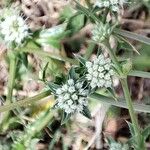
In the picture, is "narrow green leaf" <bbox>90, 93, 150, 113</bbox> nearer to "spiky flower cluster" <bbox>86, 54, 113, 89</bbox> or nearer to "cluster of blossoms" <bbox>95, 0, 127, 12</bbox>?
"spiky flower cluster" <bbox>86, 54, 113, 89</bbox>

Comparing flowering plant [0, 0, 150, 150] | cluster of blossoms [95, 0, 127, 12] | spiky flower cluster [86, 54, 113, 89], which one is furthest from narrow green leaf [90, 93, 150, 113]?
cluster of blossoms [95, 0, 127, 12]

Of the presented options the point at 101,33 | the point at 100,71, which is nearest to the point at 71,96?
the point at 100,71

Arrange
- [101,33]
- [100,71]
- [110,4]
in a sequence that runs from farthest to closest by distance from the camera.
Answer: [110,4] < [100,71] < [101,33]

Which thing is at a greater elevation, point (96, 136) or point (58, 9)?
point (58, 9)

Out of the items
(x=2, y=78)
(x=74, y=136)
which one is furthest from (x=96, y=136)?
(x=2, y=78)

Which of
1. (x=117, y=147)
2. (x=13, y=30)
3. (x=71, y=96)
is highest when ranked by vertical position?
(x=13, y=30)

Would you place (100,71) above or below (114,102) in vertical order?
above

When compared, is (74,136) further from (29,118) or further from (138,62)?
(138,62)

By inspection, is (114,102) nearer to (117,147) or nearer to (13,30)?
(117,147)
